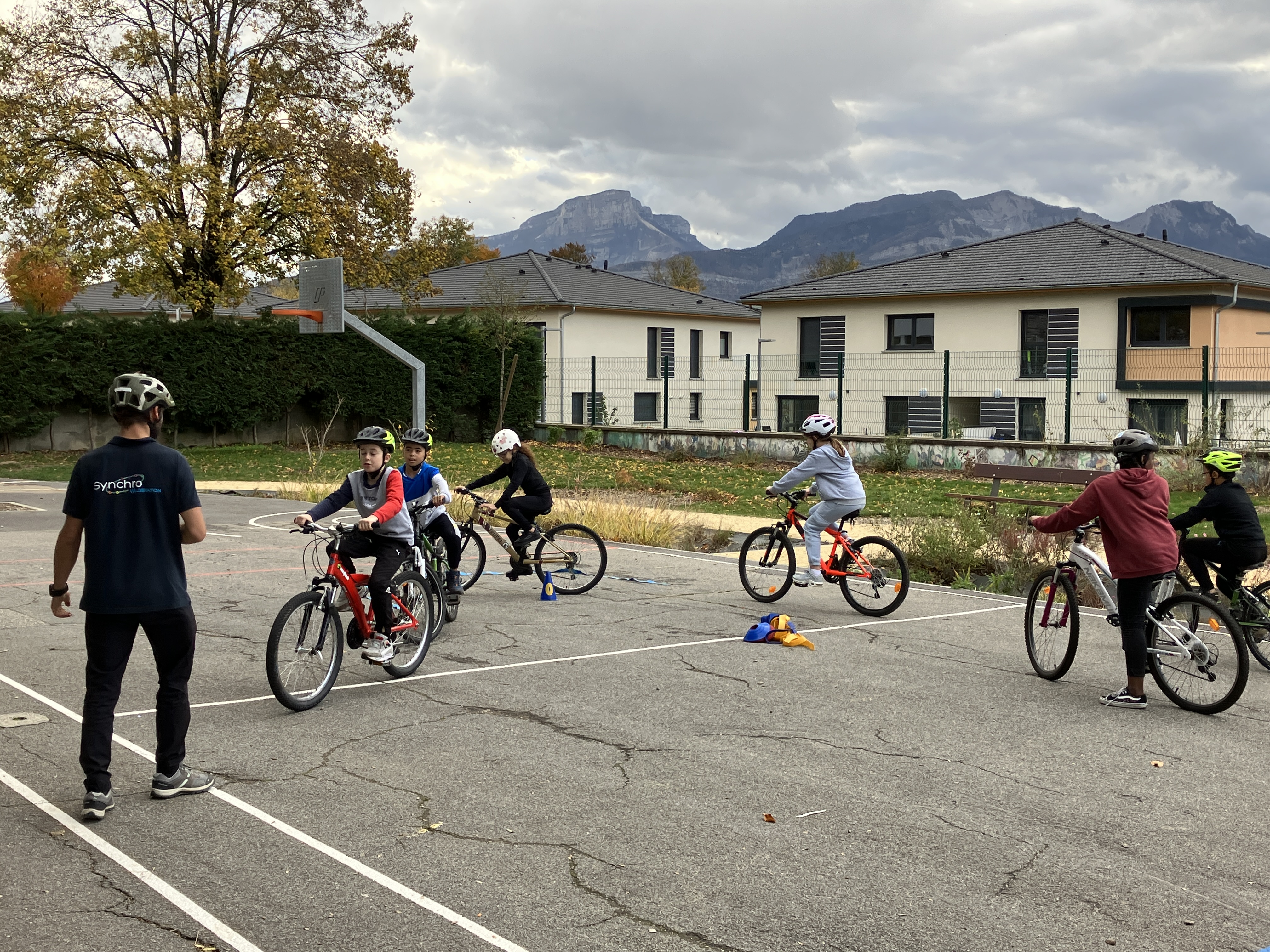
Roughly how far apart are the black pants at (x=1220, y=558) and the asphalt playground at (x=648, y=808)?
76 centimetres

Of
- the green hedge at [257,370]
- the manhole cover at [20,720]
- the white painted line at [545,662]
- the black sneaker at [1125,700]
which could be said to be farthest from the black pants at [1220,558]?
the green hedge at [257,370]

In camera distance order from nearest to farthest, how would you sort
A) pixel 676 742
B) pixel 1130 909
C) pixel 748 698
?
1. pixel 1130 909
2. pixel 676 742
3. pixel 748 698

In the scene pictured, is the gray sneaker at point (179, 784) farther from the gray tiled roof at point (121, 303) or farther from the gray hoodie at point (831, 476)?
the gray tiled roof at point (121, 303)

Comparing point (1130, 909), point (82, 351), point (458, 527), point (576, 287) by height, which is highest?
point (576, 287)

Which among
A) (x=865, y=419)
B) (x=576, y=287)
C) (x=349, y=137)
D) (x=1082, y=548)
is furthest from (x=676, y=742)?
(x=576, y=287)

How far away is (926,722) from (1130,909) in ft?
8.74

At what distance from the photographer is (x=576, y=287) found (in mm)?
50344

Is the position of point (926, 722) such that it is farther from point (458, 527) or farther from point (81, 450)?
point (81, 450)

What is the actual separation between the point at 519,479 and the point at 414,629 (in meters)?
3.00

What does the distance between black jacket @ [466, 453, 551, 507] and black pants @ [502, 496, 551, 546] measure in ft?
0.12

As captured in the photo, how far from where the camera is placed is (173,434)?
108 ft

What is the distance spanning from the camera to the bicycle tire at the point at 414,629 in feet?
26.7

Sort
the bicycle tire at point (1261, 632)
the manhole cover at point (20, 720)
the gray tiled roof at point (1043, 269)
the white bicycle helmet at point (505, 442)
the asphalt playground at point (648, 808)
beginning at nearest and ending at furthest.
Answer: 1. the asphalt playground at point (648, 808)
2. the manhole cover at point (20, 720)
3. the bicycle tire at point (1261, 632)
4. the white bicycle helmet at point (505, 442)
5. the gray tiled roof at point (1043, 269)

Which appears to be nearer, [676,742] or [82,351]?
[676,742]
